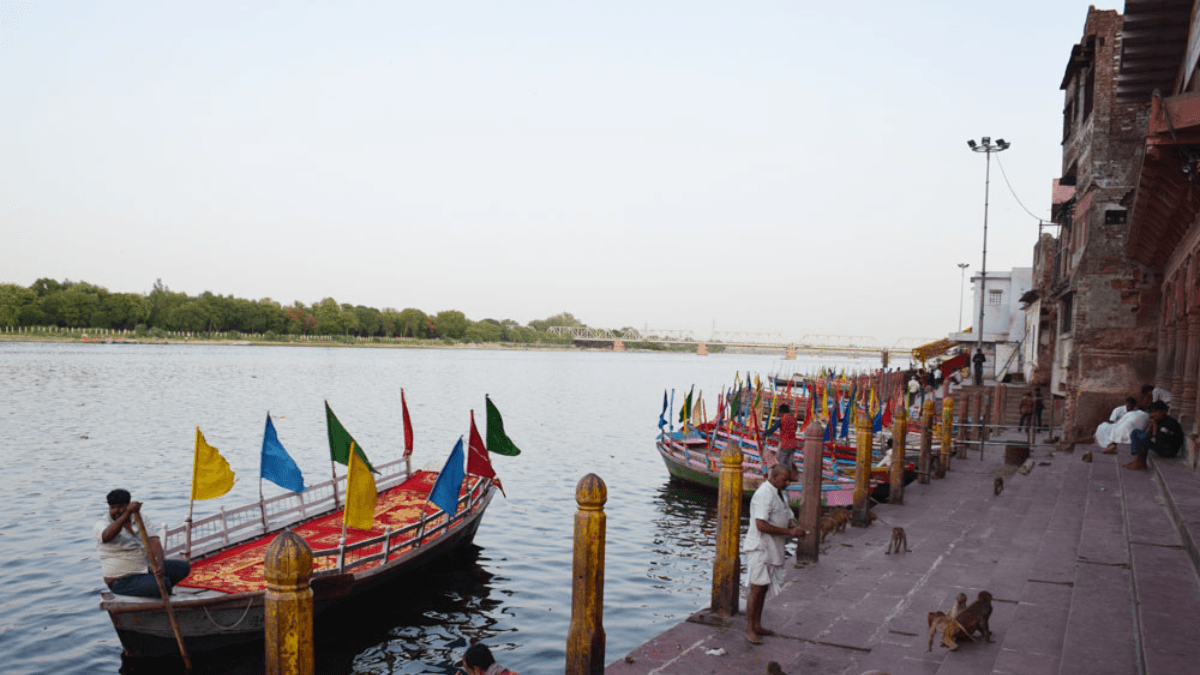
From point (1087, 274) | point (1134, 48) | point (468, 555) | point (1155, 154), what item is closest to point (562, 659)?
point (468, 555)

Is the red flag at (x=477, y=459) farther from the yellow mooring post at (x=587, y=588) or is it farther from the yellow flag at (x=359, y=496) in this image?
the yellow mooring post at (x=587, y=588)

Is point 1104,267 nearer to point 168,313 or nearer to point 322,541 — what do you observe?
point 322,541

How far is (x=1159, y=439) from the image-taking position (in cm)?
1527

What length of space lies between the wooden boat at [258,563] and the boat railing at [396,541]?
2 centimetres

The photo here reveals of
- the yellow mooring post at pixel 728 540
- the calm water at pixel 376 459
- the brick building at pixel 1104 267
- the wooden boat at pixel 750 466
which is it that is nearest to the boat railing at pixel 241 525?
the calm water at pixel 376 459

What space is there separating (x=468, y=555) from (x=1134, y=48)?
54.7ft

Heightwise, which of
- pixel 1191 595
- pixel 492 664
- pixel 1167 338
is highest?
pixel 1167 338

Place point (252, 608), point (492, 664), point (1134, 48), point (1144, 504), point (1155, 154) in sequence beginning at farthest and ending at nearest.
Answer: point (1134, 48), point (1144, 504), point (252, 608), point (1155, 154), point (492, 664)

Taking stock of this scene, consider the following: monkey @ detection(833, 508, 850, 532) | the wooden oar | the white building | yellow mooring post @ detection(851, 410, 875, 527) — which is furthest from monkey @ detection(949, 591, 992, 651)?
the white building

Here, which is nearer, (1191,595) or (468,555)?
(1191,595)

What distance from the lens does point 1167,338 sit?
18250mm

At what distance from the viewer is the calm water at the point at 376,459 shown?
13367 millimetres

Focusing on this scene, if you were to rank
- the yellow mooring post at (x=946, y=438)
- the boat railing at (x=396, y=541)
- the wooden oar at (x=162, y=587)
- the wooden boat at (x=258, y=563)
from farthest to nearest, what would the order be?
the yellow mooring post at (x=946, y=438)
the boat railing at (x=396, y=541)
the wooden boat at (x=258, y=563)
the wooden oar at (x=162, y=587)

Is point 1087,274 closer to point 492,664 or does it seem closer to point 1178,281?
point 1178,281
